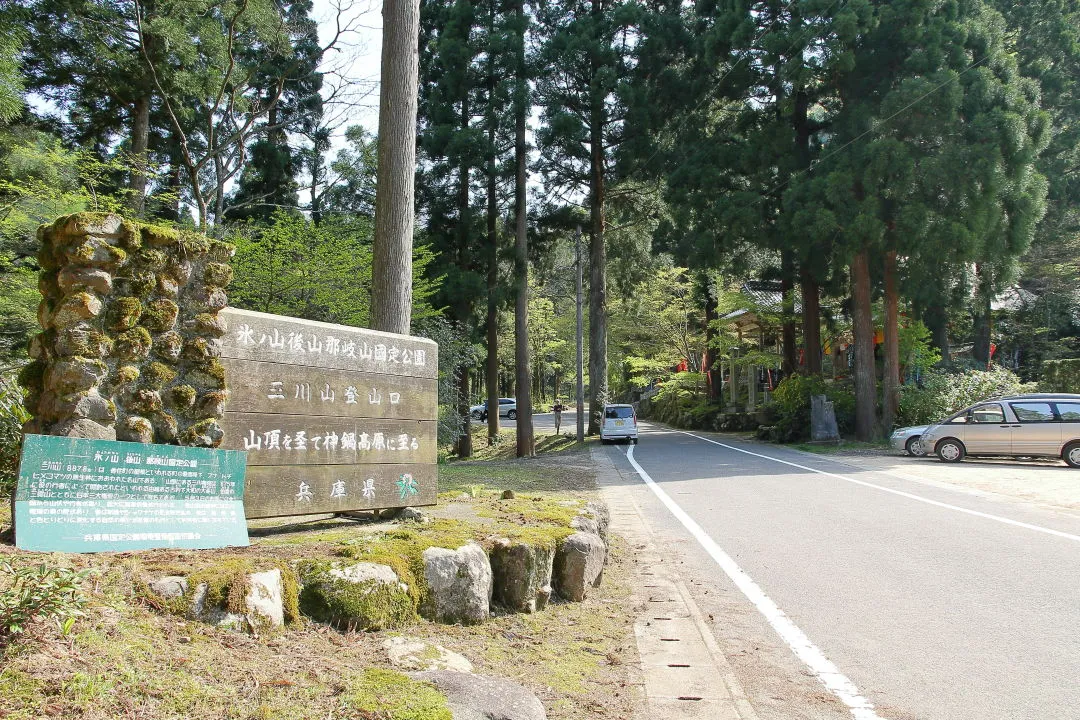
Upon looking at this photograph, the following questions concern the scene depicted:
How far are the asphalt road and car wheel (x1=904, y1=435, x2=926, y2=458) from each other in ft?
25.6

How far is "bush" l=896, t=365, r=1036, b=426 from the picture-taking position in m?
22.7

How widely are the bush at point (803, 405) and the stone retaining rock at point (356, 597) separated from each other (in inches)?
949

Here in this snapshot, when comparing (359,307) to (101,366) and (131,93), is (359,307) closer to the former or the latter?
(131,93)

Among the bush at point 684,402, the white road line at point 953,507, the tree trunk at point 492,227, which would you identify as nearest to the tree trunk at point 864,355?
the white road line at point 953,507

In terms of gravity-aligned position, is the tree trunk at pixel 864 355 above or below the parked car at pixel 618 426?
above

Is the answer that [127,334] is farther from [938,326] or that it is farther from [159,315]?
[938,326]

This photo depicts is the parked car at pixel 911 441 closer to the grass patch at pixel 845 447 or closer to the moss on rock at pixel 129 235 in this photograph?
the grass patch at pixel 845 447

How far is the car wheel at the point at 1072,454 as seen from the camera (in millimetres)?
16188

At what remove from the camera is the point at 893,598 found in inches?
228

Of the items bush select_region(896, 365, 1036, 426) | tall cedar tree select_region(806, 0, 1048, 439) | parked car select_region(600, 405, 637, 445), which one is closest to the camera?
tall cedar tree select_region(806, 0, 1048, 439)

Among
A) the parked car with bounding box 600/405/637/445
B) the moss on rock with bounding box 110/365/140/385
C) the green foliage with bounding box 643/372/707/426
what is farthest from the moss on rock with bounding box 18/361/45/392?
the green foliage with bounding box 643/372/707/426

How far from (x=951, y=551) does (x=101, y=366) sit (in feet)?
24.9

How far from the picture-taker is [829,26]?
21.9 meters

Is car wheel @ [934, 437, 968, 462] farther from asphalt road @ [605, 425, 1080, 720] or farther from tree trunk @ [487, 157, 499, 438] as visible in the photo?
tree trunk @ [487, 157, 499, 438]
